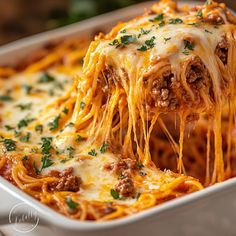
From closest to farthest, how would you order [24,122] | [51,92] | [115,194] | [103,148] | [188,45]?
1. [115,194]
2. [188,45]
3. [103,148]
4. [24,122]
5. [51,92]

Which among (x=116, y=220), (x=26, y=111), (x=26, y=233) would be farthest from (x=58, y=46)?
(x=116, y=220)

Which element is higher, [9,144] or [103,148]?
[9,144]

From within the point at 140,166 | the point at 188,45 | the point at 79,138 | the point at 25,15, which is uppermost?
the point at 188,45

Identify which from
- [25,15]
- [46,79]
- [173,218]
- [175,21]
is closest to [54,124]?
[46,79]

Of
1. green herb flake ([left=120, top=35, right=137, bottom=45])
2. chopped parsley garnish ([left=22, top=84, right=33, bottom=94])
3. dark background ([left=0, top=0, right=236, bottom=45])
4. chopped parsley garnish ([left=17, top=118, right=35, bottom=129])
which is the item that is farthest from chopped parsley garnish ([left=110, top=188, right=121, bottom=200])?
dark background ([left=0, top=0, right=236, bottom=45])

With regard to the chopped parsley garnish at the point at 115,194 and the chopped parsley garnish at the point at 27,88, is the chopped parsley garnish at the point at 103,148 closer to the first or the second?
the chopped parsley garnish at the point at 115,194

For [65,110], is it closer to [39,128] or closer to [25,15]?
[39,128]

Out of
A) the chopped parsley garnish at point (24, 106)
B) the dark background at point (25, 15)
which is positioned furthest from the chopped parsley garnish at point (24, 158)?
the dark background at point (25, 15)

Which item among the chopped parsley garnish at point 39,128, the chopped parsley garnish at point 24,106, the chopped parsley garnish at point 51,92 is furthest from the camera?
the chopped parsley garnish at point 51,92
